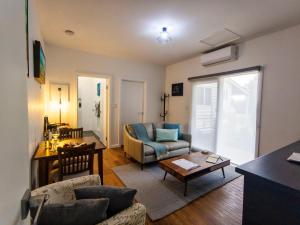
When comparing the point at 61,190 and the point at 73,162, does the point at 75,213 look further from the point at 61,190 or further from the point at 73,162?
the point at 73,162

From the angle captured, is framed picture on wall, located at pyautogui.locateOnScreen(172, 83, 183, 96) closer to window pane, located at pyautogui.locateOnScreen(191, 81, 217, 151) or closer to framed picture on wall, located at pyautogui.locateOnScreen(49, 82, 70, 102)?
window pane, located at pyautogui.locateOnScreen(191, 81, 217, 151)

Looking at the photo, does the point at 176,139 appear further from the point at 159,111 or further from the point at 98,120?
the point at 98,120

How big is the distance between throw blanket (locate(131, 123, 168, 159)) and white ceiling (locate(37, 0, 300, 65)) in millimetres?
1845

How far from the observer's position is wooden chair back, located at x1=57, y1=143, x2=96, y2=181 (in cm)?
187

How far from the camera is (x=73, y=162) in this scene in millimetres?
1973

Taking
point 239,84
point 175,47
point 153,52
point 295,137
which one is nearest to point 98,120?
point 153,52

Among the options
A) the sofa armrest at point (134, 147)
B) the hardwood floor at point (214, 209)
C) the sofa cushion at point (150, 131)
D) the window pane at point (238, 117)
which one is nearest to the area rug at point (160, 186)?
the hardwood floor at point (214, 209)

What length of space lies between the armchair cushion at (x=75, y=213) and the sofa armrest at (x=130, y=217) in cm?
7

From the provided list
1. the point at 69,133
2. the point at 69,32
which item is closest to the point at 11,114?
the point at 69,133

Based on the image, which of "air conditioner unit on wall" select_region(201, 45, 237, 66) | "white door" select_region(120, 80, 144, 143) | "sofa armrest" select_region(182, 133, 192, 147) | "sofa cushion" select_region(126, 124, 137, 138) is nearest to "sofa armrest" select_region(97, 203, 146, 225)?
"sofa cushion" select_region(126, 124, 137, 138)

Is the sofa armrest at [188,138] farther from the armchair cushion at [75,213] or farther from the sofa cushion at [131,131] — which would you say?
the armchair cushion at [75,213]

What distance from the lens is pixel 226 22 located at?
8.05 ft

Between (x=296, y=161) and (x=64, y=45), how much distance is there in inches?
168

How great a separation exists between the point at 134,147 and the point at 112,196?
2084 mm
